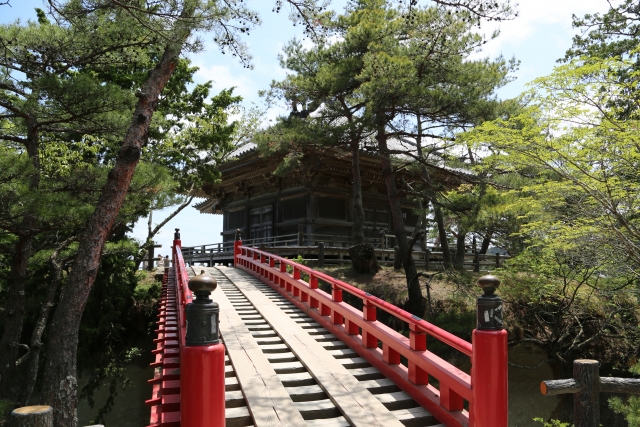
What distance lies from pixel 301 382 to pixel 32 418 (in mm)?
3362

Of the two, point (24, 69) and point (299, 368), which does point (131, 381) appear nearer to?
point (24, 69)

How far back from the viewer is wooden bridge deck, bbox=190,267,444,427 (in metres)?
4.20

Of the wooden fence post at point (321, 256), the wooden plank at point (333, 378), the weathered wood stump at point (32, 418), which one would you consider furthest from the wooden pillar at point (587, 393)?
the wooden fence post at point (321, 256)

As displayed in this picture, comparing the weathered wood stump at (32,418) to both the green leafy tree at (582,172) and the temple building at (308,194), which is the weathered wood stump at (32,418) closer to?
the green leafy tree at (582,172)

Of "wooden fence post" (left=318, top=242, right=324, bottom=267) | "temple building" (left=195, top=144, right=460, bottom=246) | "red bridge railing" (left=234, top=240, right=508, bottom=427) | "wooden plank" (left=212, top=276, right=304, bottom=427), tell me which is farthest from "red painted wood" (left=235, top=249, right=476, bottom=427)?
"temple building" (left=195, top=144, right=460, bottom=246)

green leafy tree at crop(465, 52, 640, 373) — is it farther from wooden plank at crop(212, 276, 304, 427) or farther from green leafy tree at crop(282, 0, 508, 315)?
wooden plank at crop(212, 276, 304, 427)

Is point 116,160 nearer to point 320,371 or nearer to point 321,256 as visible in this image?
point 320,371

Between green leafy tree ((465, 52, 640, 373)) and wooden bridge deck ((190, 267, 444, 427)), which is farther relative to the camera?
green leafy tree ((465, 52, 640, 373))

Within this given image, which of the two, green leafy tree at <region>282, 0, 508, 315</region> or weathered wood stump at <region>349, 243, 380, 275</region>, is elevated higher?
green leafy tree at <region>282, 0, 508, 315</region>

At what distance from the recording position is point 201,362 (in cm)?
303

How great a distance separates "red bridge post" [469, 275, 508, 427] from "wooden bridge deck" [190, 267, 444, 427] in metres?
0.71

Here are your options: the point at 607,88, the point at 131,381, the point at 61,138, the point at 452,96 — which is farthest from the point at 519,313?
the point at 61,138

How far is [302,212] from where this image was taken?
19.0 meters

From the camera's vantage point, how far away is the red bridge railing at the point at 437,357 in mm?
3689
